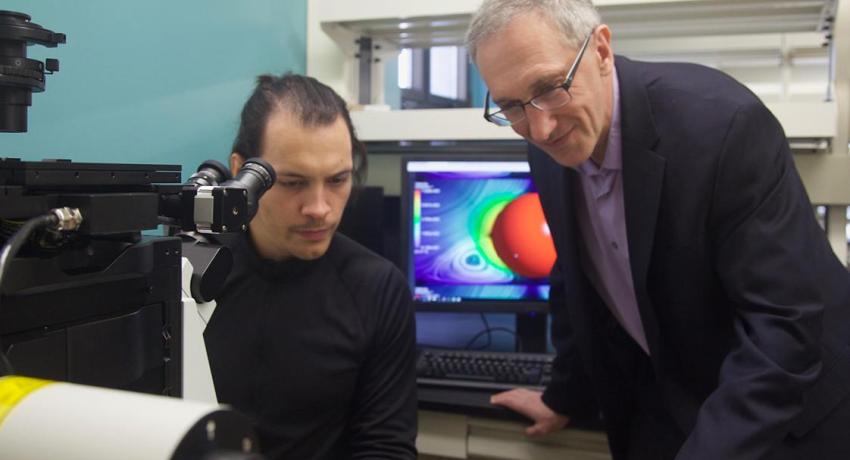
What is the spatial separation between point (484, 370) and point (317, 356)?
1.55ft

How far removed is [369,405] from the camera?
123cm

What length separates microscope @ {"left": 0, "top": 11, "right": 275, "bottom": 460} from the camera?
0.38 meters

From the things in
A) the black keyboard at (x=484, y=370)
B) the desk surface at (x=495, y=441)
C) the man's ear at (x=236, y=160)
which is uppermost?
the man's ear at (x=236, y=160)

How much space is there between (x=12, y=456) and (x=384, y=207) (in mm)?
1555

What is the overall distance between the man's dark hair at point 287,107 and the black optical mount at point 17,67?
2.02ft

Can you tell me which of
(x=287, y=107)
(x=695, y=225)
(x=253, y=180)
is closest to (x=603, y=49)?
(x=695, y=225)

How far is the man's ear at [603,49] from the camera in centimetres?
107

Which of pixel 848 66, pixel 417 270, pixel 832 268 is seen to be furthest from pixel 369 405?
pixel 848 66

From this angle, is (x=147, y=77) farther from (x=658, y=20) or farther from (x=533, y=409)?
(x=658, y=20)

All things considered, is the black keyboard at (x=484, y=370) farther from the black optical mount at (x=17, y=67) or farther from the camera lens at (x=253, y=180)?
the black optical mount at (x=17, y=67)

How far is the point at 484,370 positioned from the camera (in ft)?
5.14

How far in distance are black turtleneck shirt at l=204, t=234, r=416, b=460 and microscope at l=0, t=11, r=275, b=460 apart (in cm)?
49

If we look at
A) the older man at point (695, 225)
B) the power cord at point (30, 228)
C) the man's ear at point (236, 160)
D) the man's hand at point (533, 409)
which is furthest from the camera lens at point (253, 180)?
the man's hand at point (533, 409)

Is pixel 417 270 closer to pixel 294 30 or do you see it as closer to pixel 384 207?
pixel 384 207
